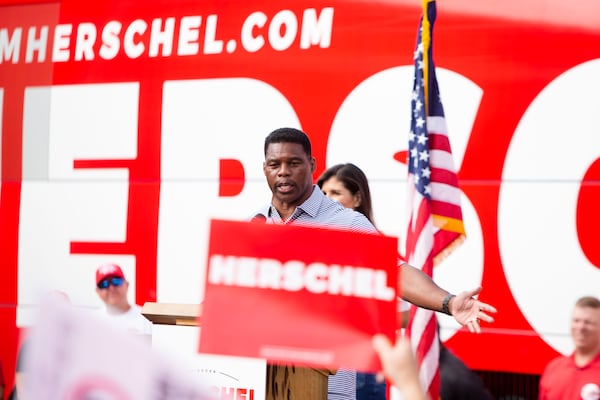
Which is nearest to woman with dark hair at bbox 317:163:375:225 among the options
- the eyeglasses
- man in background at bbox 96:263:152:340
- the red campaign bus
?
the red campaign bus

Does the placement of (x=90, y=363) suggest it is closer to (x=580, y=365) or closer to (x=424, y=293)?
(x=424, y=293)

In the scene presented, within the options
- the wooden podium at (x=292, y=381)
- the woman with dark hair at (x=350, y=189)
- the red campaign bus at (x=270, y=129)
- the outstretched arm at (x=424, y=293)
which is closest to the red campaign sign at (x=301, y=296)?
the wooden podium at (x=292, y=381)

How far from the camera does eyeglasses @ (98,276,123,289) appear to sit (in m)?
6.03

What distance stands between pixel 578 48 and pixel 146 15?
2621 millimetres

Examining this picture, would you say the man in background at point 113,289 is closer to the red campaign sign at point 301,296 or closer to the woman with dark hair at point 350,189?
the woman with dark hair at point 350,189

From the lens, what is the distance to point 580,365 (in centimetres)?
496

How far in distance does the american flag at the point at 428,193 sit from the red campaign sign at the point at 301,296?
3171 millimetres

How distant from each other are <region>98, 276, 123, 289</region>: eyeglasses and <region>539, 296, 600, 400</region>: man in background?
2508mm

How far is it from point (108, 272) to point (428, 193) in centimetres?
202

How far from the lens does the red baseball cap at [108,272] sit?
6.02 meters

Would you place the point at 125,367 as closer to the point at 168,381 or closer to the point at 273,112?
the point at 168,381

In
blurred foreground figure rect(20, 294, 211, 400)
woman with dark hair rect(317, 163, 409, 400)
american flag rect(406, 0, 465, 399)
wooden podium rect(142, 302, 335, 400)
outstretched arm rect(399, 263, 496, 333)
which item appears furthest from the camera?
american flag rect(406, 0, 465, 399)

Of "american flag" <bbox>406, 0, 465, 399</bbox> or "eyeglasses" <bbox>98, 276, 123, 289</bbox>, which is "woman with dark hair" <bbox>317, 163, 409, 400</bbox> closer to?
"american flag" <bbox>406, 0, 465, 399</bbox>

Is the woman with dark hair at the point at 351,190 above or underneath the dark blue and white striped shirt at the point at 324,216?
above
